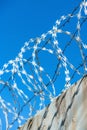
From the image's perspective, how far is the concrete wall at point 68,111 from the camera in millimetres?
4062

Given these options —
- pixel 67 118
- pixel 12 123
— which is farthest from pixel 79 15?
pixel 12 123

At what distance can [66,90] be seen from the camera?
4.41m

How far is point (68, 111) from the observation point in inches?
168

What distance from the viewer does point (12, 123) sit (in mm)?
5180

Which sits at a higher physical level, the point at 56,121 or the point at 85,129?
the point at 56,121

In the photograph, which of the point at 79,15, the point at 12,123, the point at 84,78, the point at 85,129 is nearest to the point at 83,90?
the point at 84,78

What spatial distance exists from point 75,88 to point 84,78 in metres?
0.17

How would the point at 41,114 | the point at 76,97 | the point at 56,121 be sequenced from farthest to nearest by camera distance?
the point at 41,114, the point at 56,121, the point at 76,97

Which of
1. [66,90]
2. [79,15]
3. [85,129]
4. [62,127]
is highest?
[79,15]

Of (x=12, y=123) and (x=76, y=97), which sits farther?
(x=12, y=123)

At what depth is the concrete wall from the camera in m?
4.06

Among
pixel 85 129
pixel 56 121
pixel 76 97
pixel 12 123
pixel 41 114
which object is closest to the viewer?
pixel 85 129

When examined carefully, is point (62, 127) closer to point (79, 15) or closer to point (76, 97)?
point (76, 97)

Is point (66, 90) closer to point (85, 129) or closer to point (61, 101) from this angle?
point (61, 101)
